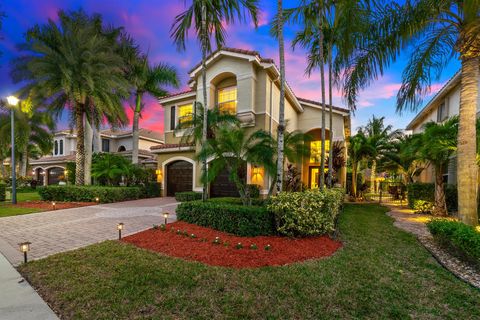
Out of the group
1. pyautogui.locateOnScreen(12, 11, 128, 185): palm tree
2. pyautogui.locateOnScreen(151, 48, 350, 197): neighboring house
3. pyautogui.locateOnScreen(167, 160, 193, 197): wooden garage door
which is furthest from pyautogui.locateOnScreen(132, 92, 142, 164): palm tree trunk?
pyautogui.locateOnScreen(167, 160, 193, 197): wooden garage door

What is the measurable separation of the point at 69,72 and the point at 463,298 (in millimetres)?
18846

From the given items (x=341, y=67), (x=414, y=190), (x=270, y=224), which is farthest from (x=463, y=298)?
(x=414, y=190)

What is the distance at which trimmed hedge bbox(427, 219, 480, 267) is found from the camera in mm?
4711

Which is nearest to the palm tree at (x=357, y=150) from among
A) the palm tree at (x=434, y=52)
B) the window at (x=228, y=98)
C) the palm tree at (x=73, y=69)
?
the palm tree at (x=434, y=52)

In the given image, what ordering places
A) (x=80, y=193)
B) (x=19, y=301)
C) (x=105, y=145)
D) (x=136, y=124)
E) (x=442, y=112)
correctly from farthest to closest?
(x=105, y=145) < (x=136, y=124) < (x=442, y=112) < (x=80, y=193) < (x=19, y=301)

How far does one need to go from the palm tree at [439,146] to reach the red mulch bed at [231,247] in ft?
22.3

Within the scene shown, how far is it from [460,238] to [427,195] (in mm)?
9463

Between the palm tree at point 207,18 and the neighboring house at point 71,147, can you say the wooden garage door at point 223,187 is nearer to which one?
the palm tree at point 207,18

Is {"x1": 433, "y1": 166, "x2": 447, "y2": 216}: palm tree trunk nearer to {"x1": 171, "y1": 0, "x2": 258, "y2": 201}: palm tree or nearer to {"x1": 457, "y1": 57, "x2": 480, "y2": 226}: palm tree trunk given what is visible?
{"x1": 457, "y1": 57, "x2": 480, "y2": 226}: palm tree trunk

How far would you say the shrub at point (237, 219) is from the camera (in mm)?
6496

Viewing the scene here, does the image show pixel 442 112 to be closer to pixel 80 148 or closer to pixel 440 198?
pixel 440 198

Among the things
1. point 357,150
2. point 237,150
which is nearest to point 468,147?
point 237,150

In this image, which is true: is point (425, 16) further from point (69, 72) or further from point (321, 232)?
point (69, 72)

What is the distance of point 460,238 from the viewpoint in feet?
16.5
